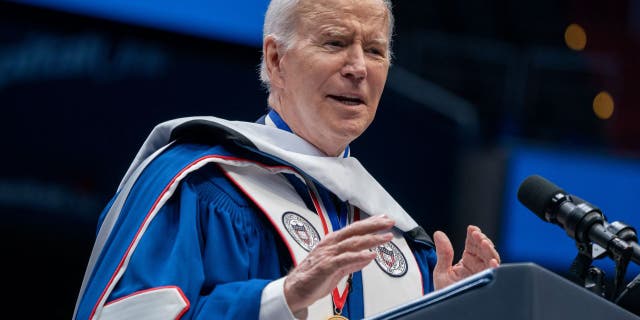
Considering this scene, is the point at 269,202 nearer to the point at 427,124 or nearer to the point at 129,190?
the point at 129,190

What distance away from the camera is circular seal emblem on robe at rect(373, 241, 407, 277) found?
8.43 ft

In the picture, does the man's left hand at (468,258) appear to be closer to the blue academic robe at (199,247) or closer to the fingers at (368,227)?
the blue academic robe at (199,247)

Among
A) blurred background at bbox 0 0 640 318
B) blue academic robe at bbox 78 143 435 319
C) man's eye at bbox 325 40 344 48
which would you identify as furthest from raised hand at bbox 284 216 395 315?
blurred background at bbox 0 0 640 318

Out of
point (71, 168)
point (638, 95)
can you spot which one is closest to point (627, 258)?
point (71, 168)

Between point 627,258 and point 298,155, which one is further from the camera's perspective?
point 298,155

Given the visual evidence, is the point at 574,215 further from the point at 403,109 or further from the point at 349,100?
the point at 403,109

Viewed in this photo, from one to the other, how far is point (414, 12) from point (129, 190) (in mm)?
5139

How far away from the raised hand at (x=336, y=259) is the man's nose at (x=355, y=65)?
70 cm

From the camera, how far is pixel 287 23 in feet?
8.55

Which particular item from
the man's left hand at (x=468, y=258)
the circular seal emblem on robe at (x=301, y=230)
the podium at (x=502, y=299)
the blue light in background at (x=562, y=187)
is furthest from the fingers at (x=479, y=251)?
the blue light in background at (x=562, y=187)

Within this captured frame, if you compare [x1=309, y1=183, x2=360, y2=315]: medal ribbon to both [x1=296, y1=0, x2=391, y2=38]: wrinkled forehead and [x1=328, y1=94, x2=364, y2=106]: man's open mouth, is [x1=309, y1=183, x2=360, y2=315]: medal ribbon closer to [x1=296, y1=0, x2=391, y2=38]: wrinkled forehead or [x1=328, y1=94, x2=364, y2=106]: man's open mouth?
[x1=328, y1=94, x2=364, y2=106]: man's open mouth

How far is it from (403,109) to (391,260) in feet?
9.02

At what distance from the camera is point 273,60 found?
2.67 m

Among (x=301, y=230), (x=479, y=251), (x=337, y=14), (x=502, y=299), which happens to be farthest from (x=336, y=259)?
(x=337, y=14)
